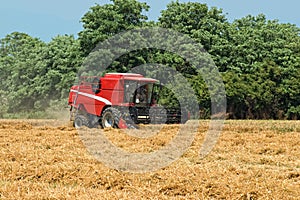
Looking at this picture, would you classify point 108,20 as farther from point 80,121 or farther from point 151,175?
point 151,175

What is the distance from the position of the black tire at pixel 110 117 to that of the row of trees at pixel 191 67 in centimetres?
1401

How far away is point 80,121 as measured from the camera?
1669 centimetres

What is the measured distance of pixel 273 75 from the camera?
31.0 metres

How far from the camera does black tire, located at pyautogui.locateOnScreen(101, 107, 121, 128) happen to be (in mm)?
15172

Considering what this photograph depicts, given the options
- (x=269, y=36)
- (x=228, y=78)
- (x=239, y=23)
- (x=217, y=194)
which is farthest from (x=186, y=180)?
(x=239, y=23)

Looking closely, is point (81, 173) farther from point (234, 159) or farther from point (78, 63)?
point (78, 63)

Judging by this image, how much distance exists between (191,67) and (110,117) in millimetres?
16533

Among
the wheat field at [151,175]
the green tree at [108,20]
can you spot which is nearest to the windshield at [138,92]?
the wheat field at [151,175]

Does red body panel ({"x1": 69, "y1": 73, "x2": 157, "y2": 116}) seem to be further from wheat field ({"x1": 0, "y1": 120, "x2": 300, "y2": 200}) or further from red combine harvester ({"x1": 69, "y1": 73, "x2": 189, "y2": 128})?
wheat field ({"x1": 0, "y1": 120, "x2": 300, "y2": 200})

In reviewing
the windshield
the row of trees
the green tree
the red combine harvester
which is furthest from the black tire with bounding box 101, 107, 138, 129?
the green tree

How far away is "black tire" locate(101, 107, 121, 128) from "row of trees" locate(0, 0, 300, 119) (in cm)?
1401

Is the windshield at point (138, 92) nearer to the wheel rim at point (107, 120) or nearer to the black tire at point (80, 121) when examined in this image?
the wheel rim at point (107, 120)

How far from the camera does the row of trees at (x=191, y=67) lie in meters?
30.3

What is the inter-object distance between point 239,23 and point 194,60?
35.5 feet
